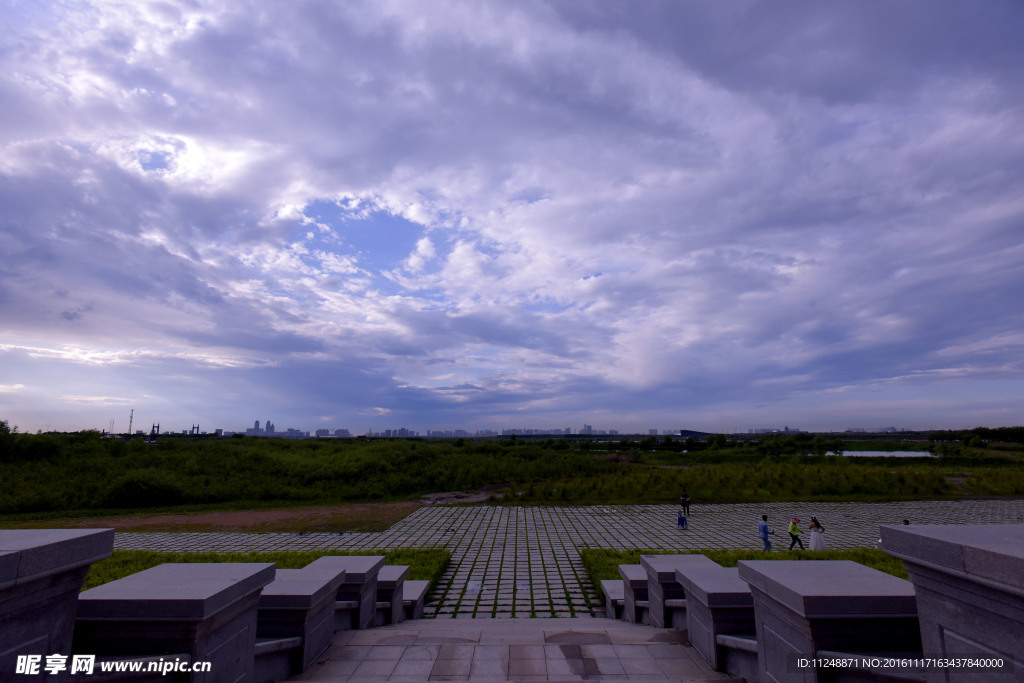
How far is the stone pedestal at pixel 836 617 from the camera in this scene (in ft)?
9.50

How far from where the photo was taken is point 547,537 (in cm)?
1477

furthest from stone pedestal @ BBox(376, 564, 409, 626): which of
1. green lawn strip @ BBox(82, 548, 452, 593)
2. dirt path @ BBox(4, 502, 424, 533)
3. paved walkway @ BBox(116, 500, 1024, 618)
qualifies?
dirt path @ BBox(4, 502, 424, 533)

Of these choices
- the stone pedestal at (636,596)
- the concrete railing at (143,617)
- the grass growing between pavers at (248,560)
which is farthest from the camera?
the grass growing between pavers at (248,560)

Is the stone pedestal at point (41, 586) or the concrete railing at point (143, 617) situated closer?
the stone pedestal at point (41, 586)

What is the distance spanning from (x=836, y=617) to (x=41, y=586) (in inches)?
170

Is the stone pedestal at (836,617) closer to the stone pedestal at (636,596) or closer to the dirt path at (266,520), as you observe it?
the stone pedestal at (636,596)

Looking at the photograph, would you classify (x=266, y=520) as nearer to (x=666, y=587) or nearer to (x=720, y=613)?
(x=666, y=587)

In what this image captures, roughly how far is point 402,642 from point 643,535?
37.9 feet

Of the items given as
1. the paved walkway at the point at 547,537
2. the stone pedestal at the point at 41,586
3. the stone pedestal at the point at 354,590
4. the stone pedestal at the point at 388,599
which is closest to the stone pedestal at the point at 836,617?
the stone pedestal at the point at 41,586

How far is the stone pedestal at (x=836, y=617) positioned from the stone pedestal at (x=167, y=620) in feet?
11.6

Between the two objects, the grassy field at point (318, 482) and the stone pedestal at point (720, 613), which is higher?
the stone pedestal at point (720, 613)

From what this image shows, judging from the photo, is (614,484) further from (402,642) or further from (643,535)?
(402,642)

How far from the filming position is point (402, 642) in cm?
507

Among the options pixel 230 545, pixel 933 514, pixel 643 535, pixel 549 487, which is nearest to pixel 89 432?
pixel 230 545
